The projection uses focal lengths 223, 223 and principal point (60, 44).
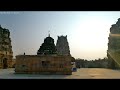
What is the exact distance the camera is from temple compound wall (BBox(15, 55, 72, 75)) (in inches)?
400

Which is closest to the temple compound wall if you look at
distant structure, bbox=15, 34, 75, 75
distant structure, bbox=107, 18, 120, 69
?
distant structure, bbox=15, 34, 75, 75

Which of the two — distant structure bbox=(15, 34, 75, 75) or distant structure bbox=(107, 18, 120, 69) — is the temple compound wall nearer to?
distant structure bbox=(15, 34, 75, 75)

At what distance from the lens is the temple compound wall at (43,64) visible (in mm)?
10153

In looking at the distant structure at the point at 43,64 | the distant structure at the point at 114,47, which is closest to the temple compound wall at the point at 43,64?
the distant structure at the point at 43,64

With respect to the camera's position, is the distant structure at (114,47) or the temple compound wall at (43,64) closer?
the distant structure at (114,47)

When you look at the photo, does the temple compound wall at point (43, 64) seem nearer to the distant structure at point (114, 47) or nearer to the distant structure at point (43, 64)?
the distant structure at point (43, 64)

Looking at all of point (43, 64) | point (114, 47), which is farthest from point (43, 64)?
point (114, 47)

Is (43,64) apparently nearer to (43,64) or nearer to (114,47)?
(43,64)

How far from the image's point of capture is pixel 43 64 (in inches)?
404

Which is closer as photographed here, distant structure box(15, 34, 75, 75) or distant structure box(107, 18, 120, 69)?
distant structure box(107, 18, 120, 69)

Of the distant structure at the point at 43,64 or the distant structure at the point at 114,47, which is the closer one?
the distant structure at the point at 114,47
